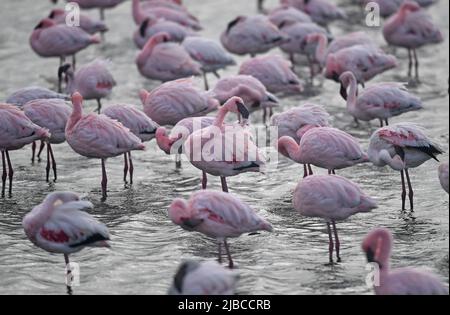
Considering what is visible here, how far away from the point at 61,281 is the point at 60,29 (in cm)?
640

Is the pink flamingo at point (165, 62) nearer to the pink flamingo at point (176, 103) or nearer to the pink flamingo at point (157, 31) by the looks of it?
the pink flamingo at point (157, 31)

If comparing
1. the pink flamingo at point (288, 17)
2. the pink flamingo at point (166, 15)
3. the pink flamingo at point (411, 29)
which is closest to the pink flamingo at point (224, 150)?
the pink flamingo at point (411, 29)

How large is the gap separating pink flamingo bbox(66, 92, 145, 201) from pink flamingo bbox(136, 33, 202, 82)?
9.98 ft

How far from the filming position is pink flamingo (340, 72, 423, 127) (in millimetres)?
11469

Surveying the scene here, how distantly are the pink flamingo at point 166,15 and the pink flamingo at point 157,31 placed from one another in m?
0.90

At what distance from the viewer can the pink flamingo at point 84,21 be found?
15172 millimetres

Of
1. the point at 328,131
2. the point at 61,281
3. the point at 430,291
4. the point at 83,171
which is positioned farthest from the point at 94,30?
the point at 430,291

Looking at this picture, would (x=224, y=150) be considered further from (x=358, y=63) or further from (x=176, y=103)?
(x=358, y=63)

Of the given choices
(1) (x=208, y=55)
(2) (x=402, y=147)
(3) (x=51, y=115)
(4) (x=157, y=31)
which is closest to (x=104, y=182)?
(3) (x=51, y=115)

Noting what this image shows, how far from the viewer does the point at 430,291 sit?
24.1 feet

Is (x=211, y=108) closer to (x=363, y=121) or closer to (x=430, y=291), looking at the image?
(x=363, y=121)

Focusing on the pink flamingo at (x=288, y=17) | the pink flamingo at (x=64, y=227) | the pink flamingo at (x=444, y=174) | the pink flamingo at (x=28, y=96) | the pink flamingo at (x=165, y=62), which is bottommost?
the pink flamingo at (x=64, y=227)

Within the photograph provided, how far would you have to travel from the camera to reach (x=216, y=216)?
842 cm

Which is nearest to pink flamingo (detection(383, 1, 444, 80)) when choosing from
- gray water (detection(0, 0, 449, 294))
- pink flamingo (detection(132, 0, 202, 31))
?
gray water (detection(0, 0, 449, 294))
